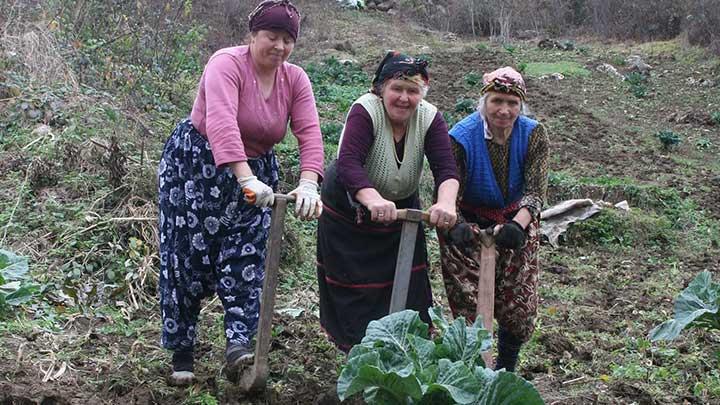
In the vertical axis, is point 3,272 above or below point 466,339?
above

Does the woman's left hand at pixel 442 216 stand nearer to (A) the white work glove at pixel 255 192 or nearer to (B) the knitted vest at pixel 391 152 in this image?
(B) the knitted vest at pixel 391 152

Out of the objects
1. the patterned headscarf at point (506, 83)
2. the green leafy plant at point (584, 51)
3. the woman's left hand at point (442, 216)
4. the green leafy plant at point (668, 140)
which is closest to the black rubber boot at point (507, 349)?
the woman's left hand at point (442, 216)

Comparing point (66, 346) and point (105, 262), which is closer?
point (66, 346)

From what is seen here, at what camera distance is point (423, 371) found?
Result: 9.37 ft

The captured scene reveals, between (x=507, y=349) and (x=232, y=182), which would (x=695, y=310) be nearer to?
(x=507, y=349)

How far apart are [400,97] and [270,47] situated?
0.53 meters

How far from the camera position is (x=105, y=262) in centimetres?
520

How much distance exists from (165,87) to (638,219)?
455 centimetres

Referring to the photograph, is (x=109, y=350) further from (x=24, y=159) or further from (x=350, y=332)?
(x=24, y=159)

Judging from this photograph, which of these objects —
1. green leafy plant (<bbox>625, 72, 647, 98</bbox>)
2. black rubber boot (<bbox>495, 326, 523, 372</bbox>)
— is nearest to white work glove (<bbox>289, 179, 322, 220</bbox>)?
black rubber boot (<bbox>495, 326, 523, 372</bbox>)

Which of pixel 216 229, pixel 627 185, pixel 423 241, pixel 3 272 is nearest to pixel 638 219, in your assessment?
pixel 627 185

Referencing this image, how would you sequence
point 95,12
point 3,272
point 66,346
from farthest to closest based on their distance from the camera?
point 95,12 → point 66,346 → point 3,272

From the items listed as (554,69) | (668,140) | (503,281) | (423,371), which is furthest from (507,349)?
(554,69)

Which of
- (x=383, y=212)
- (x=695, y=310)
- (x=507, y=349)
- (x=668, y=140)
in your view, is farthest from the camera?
(x=668, y=140)
